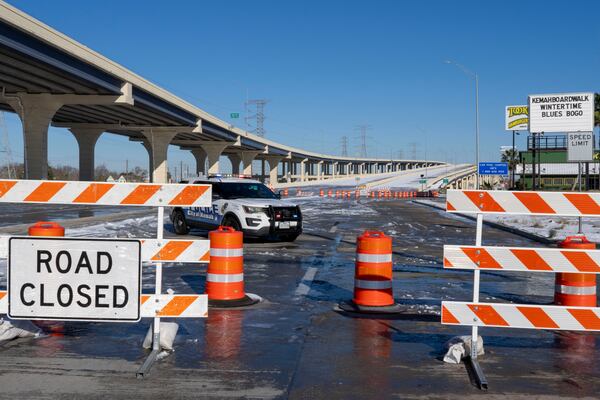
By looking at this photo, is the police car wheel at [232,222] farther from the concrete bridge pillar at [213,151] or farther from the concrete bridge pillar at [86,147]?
the concrete bridge pillar at [213,151]

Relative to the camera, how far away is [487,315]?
606cm

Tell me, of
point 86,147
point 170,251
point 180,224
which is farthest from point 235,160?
point 170,251

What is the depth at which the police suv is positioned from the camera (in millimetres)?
16609

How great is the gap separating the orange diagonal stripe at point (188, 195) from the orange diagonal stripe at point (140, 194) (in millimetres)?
222

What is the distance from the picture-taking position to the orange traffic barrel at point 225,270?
28.5ft

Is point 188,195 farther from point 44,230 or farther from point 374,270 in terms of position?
point 374,270

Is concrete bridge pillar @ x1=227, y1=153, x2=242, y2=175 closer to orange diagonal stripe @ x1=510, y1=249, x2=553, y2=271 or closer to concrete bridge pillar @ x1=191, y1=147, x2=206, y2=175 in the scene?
concrete bridge pillar @ x1=191, y1=147, x2=206, y2=175

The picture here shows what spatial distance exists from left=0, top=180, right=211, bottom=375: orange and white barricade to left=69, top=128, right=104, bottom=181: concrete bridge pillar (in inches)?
2494

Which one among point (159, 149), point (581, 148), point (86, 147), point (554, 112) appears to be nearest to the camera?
point (581, 148)

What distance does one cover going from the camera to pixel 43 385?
5367 mm

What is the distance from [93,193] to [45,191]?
48 centimetres

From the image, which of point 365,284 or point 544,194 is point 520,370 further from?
point 365,284

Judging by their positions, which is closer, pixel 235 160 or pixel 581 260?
pixel 581 260

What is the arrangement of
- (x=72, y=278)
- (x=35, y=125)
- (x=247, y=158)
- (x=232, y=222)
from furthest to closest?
(x=247, y=158) < (x=35, y=125) < (x=232, y=222) < (x=72, y=278)
